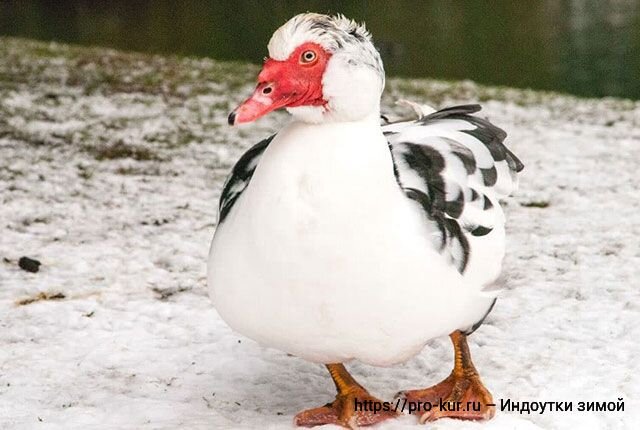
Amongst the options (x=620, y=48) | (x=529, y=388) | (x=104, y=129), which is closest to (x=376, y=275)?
(x=529, y=388)

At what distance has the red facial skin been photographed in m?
2.71

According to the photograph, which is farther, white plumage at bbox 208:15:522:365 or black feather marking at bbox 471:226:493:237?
black feather marking at bbox 471:226:493:237

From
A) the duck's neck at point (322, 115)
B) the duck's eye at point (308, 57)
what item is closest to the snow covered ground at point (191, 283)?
the duck's neck at point (322, 115)

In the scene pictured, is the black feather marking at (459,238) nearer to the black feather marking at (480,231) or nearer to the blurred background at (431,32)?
the black feather marking at (480,231)

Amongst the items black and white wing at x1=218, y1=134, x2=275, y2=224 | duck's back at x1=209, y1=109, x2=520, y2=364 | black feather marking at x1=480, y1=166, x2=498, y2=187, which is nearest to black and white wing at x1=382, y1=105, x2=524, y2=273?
black feather marking at x1=480, y1=166, x2=498, y2=187

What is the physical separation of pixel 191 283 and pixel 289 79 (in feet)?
7.65

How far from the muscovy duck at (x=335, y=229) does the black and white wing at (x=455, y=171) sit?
10 mm

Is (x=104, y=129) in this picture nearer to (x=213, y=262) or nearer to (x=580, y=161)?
(x=580, y=161)

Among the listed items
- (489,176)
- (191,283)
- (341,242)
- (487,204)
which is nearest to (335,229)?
(341,242)

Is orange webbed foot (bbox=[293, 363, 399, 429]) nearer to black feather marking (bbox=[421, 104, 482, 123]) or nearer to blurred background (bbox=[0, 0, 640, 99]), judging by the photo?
black feather marking (bbox=[421, 104, 482, 123])

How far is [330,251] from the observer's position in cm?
276

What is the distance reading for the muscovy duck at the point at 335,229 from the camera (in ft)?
9.00

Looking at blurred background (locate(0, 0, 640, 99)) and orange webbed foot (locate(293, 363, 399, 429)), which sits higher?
blurred background (locate(0, 0, 640, 99))

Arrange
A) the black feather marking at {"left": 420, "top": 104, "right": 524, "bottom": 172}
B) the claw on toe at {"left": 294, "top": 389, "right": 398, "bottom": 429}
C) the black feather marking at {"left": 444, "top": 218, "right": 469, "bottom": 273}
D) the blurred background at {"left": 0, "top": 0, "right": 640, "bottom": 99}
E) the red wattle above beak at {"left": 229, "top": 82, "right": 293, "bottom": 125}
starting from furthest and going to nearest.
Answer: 1. the blurred background at {"left": 0, "top": 0, "right": 640, "bottom": 99}
2. the black feather marking at {"left": 420, "top": 104, "right": 524, "bottom": 172}
3. the claw on toe at {"left": 294, "top": 389, "right": 398, "bottom": 429}
4. the black feather marking at {"left": 444, "top": 218, "right": 469, "bottom": 273}
5. the red wattle above beak at {"left": 229, "top": 82, "right": 293, "bottom": 125}
